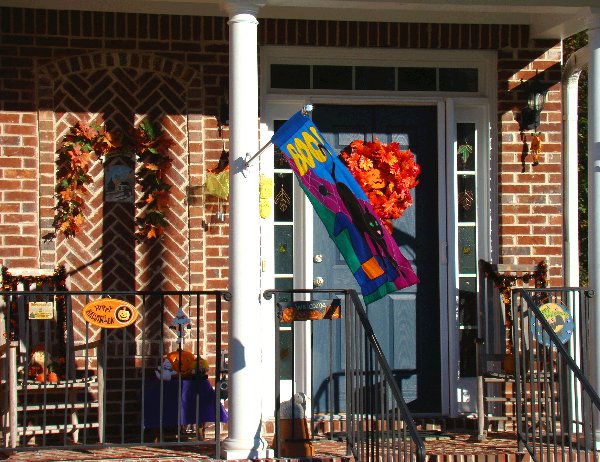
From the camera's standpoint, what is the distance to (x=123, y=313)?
21.9ft

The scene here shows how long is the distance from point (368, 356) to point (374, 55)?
2.47 meters

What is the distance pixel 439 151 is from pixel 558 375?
2115 mm

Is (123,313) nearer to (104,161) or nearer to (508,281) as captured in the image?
(104,161)

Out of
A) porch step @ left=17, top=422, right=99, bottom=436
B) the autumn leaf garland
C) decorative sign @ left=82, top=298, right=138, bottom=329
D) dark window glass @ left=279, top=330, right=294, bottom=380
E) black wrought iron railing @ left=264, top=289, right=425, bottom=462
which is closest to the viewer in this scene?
black wrought iron railing @ left=264, top=289, right=425, bottom=462

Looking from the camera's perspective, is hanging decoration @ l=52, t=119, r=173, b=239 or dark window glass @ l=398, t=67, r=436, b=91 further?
dark window glass @ l=398, t=67, r=436, b=91

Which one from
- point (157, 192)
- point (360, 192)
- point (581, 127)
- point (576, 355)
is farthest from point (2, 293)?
point (581, 127)

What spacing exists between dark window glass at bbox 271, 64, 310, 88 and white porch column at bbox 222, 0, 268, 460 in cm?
130

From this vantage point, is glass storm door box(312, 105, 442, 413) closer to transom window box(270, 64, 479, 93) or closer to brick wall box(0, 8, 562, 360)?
transom window box(270, 64, 479, 93)

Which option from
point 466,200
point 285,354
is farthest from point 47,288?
point 466,200

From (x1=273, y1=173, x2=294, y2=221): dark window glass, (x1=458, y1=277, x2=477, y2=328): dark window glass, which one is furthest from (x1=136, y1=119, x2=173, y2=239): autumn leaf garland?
(x1=458, y1=277, x2=477, y2=328): dark window glass

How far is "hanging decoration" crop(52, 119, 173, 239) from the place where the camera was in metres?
7.78

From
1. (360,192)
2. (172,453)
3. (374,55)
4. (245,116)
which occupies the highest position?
(374,55)

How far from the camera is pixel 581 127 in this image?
51.6 ft

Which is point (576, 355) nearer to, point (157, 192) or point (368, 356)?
point (368, 356)
